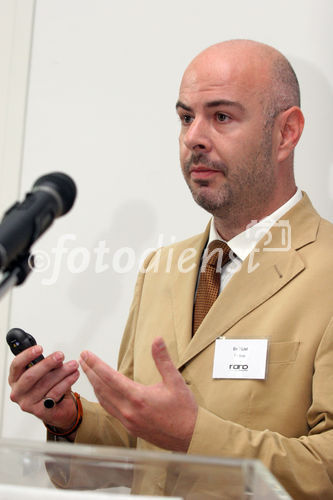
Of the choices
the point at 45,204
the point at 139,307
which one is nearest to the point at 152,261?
the point at 139,307

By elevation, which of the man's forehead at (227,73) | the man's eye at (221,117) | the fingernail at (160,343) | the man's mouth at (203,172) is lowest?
the fingernail at (160,343)

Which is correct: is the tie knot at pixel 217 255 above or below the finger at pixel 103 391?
above

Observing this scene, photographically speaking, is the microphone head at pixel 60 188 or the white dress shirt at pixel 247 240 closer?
the microphone head at pixel 60 188

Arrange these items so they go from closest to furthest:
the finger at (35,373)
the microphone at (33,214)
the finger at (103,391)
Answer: the microphone at (33,214), the finger at (103,391), the finger at (35,373)

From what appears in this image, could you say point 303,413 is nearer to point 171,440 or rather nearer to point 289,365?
point 289,365

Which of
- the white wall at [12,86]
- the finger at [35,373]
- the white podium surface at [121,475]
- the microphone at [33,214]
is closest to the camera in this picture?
the white podium surface at [121,475]

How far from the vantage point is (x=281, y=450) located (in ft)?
4.68

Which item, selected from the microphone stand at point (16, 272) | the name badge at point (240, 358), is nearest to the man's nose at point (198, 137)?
the name badge at point (240, 358)

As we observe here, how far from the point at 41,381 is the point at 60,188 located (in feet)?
2.46

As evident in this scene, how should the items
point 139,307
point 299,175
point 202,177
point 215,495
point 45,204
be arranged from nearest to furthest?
point 215,495 < point 45,204 < point 202,177 < point 139,307 < point 299,175

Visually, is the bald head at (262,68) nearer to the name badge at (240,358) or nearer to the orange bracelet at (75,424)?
the name badge at (240,358)

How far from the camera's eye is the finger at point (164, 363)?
1.24m

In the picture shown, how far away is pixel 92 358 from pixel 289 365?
53cm

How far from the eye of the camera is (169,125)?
242cm
